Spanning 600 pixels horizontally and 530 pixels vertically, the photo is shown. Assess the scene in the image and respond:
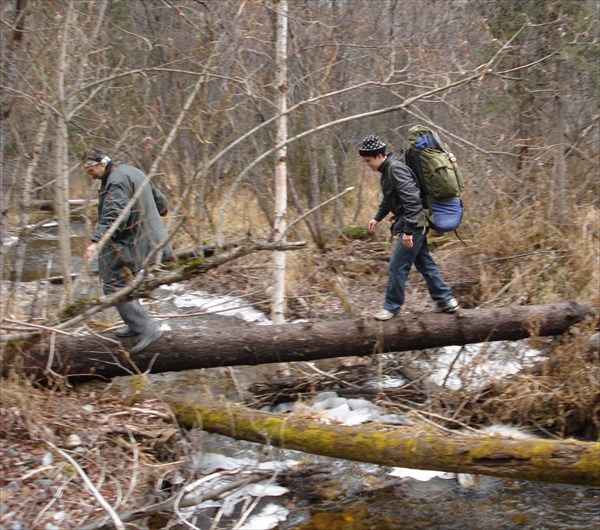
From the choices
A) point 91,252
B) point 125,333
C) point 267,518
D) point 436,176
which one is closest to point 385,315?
point 436,176

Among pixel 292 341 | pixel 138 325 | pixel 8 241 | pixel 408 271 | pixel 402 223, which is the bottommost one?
pixel 292 341

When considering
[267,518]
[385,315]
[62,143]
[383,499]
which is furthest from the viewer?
[62,143]

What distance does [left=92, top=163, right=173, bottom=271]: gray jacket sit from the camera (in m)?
6.14

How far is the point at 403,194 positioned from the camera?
239 inches

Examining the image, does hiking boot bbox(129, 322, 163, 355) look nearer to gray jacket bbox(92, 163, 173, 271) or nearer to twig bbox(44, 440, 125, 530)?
gray jacket bbox(92, 163, 173, 271)

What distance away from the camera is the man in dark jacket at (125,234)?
6145 mm

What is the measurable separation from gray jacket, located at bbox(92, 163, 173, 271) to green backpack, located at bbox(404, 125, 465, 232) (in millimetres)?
2326

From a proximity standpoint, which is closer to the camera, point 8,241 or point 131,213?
point 131,213

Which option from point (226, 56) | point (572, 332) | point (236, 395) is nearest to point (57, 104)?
point (226, 56)

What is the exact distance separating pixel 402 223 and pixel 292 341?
142 centimetres

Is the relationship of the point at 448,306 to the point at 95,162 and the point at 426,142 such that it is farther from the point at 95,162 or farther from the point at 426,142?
the point at 95,162

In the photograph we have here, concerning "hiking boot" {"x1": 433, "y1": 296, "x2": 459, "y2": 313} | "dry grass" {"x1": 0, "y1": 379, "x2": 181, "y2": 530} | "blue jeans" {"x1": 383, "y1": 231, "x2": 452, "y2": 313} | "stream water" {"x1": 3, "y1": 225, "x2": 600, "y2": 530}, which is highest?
"blue jeans" {"x1": 383, "y1": 231, "x2": 452, "y2": 313}

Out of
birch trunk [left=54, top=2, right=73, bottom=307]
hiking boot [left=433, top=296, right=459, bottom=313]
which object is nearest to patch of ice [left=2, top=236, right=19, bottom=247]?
birch trunk [left=54, top=2, right=73, bottom=307]

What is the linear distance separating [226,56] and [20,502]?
5.03 metres
